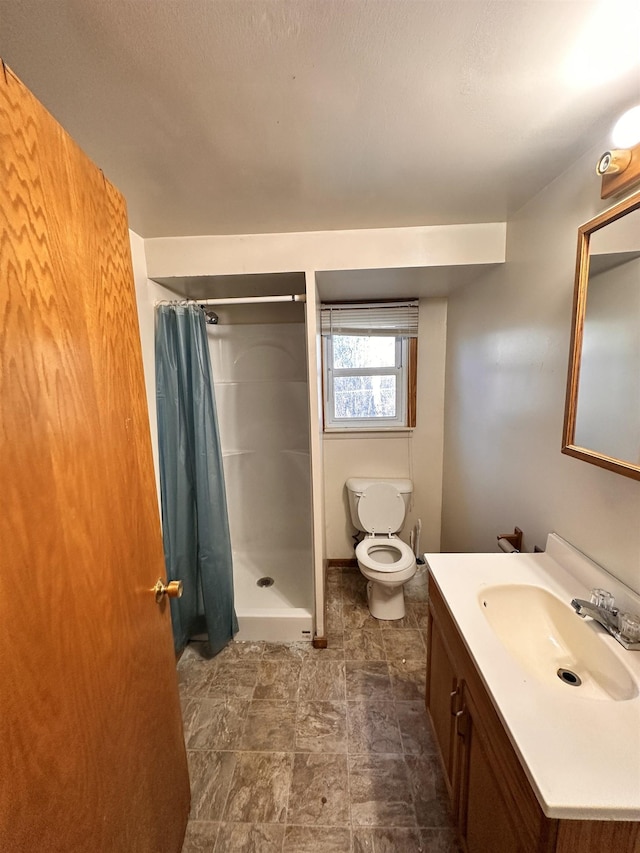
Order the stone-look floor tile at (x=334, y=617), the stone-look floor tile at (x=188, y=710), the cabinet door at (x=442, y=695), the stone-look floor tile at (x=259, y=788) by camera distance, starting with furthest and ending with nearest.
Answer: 1. the stone-look floor tile at (x=334, y=617)
2. the stone-look floor tile at (x=188, y=710)
3. the stone-look floor tile at (x=259, y=788)
4. the cabinet door at (x=442, y=695)

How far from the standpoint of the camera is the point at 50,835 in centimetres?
54

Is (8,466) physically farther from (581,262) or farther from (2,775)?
(581,262)

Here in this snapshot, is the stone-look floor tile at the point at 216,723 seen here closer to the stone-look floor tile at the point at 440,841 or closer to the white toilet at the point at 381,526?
the stone-look floor tile at the point at 440,841

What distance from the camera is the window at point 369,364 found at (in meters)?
2.34

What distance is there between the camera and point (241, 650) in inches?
74.9

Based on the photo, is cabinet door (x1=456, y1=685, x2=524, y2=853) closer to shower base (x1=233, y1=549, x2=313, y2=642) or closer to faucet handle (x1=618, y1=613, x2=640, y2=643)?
faucet handle (x1=618, y1=613, x2=640, y2=643)

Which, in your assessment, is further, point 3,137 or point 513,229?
point 513,229

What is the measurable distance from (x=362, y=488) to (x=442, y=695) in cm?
134

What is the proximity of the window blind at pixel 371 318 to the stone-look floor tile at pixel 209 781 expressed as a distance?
92.1 inches

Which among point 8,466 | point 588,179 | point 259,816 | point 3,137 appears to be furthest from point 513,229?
point 259,816

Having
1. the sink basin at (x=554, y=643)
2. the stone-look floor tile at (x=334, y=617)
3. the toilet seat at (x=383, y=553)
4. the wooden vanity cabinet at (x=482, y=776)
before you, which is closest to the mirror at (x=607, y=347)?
the sink basin at (x=554, y=643)

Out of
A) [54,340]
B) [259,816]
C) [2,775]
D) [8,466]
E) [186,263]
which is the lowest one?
[259,816]

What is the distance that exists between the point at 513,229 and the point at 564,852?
1948mm

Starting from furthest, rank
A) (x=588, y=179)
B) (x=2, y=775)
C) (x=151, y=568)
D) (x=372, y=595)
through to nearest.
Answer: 1. (x=372, y=595)
2. (x=588, y=179)
3. (x=151, y=568)
4. (x=2, y=775)
